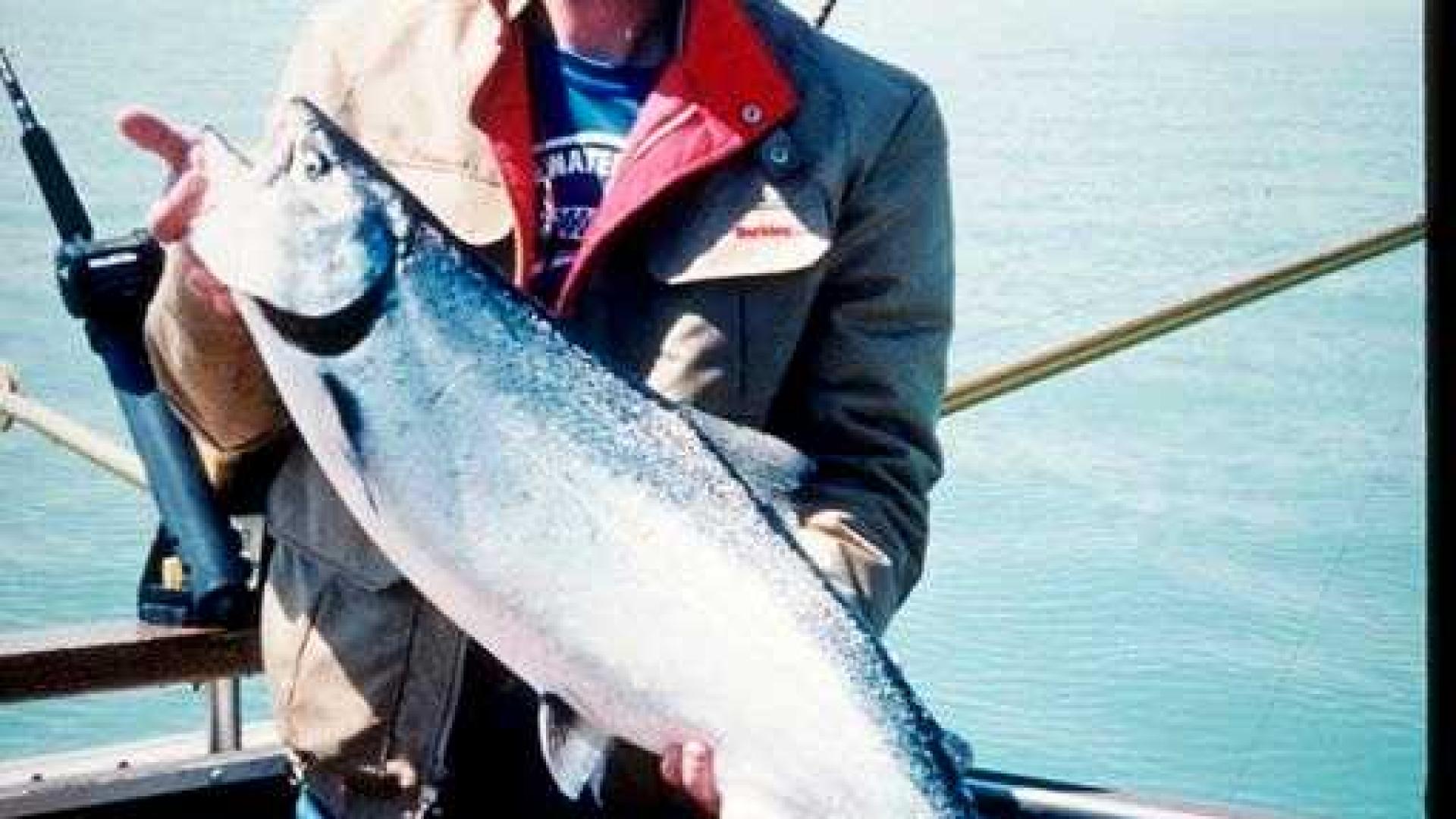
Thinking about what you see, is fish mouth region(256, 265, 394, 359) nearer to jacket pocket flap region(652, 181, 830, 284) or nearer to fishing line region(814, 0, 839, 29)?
jacket pocket flap region(652, 181, 830, 284)

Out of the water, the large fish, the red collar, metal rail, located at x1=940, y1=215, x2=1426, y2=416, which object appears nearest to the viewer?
the large fish

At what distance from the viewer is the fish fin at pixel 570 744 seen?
1671 millimetres

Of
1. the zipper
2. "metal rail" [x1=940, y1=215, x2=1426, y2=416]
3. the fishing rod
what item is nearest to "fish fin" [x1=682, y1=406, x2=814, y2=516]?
the zipper

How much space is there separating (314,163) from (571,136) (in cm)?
31

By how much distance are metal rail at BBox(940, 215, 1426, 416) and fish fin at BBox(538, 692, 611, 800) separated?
3.94ft

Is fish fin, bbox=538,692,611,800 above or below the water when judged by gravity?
above

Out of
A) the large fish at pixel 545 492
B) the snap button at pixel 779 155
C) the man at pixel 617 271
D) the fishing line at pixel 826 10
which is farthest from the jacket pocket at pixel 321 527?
the fishing line at pixel 826 10

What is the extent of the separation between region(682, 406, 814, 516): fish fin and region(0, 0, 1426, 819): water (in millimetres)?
1064

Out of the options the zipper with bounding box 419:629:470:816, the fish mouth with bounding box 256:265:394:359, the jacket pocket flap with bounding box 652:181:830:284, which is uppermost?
the fish mouth with bounding box 256:265:394:359

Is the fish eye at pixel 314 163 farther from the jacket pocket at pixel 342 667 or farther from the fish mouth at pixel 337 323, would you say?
the jacket pocket at pixel 342 667

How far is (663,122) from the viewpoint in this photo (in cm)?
179

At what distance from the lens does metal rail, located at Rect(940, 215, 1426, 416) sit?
11.0ft

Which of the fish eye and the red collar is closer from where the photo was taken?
the fish eye

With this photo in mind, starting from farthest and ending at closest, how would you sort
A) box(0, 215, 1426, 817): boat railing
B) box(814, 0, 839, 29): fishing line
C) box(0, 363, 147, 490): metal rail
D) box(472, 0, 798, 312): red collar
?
box(0, 363, 147, 490): metal rail < box(814, 0, 839, 29): fishing line < box(0, 215, 1426, 817): boat railing < box(472, 0, 798, 312): red collar
